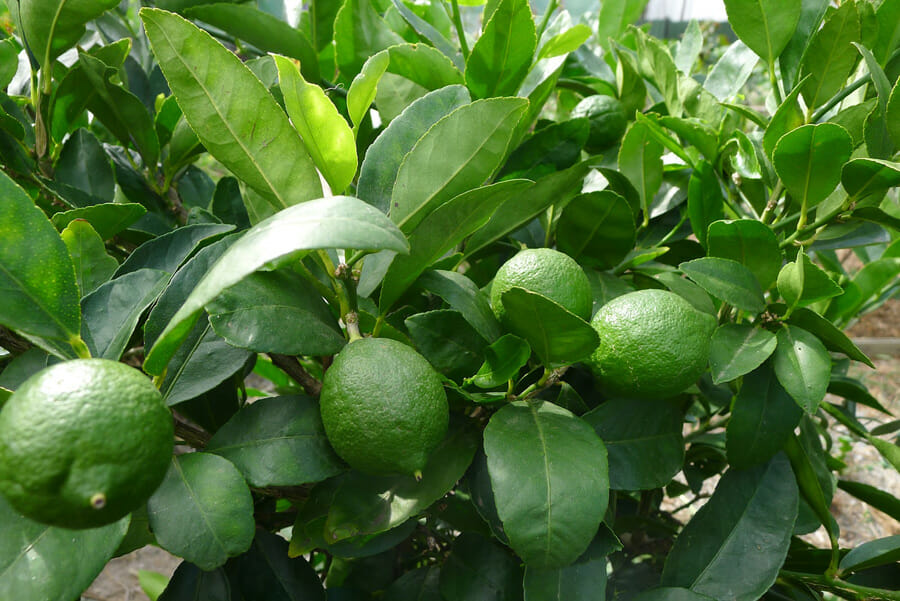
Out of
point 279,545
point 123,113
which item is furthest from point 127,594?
point 123,113

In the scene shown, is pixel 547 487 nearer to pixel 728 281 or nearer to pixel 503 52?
pixel 728 281

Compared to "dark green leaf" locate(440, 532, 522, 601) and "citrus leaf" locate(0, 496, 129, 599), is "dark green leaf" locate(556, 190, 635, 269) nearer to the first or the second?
"dark green leaf" locate(440, 532, 522, 601)

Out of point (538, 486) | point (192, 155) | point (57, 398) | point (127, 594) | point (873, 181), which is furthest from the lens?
point (127, 594)

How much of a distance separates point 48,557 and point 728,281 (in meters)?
0.56

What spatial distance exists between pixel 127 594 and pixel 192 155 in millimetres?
1571

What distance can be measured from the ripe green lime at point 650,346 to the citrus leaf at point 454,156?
0.16 meters

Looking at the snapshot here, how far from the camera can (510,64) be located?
0.61 m

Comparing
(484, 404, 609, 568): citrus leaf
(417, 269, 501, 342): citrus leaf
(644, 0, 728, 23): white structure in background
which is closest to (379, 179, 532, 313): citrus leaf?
(417, 269, 501, 342): citrus leaf

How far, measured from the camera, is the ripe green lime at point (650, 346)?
1.63ft

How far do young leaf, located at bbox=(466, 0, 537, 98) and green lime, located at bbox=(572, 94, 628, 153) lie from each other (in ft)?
0.56

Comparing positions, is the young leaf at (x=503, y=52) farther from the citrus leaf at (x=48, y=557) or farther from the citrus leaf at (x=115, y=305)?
the citrus leaf at (x=48, y=557)

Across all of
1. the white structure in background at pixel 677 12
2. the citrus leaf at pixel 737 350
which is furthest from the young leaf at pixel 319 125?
the white structure in background at pixel 677 12

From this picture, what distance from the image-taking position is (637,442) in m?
0.57

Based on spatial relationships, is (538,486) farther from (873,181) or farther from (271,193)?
(873,181)
